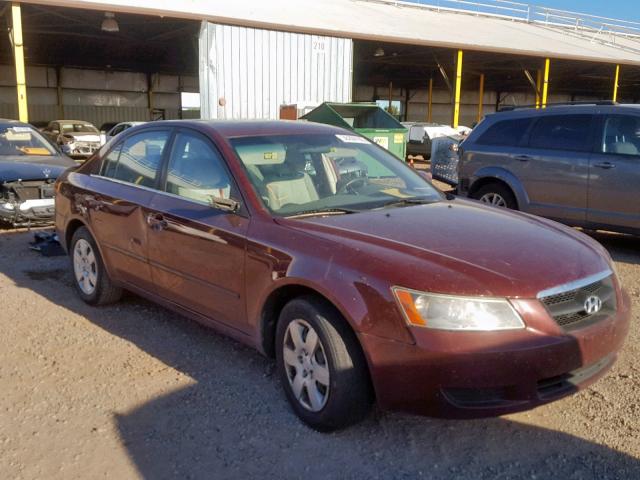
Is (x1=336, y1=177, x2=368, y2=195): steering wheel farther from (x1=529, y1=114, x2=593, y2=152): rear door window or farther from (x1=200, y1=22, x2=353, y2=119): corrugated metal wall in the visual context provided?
(x1=200, y1=22, x2=353, y2=119): corrugated metal wall

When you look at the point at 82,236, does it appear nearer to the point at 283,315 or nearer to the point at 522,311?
the point at 283,315

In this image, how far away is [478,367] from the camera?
2701 mm

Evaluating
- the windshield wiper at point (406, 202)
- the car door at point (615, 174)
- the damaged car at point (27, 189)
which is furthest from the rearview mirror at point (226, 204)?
the damaged car at point (27, 189)

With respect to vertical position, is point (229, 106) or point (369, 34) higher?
point (369, 34)

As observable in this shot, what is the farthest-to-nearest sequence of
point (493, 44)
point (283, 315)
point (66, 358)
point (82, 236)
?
1. point (493, 44)
2. point (82, 236)
3. point (66, 358)
4. point (283, 315)

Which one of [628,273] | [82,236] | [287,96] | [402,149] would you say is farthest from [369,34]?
[82,236]

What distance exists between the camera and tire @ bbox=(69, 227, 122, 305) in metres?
5.07

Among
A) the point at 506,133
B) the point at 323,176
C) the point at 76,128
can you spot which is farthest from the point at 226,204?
the point at 76,128

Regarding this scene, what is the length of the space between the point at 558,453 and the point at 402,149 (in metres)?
8.53

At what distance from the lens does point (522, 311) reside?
9.03 ft

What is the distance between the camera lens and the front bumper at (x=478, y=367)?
106 inches

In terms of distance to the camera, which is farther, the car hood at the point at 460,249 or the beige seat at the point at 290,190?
the beige seat at the point at 290,190

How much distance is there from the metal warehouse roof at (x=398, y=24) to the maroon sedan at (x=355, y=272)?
11.8 meters

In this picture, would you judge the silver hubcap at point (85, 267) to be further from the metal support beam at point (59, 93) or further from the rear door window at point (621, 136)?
the metal support beam at point (59, 93)
